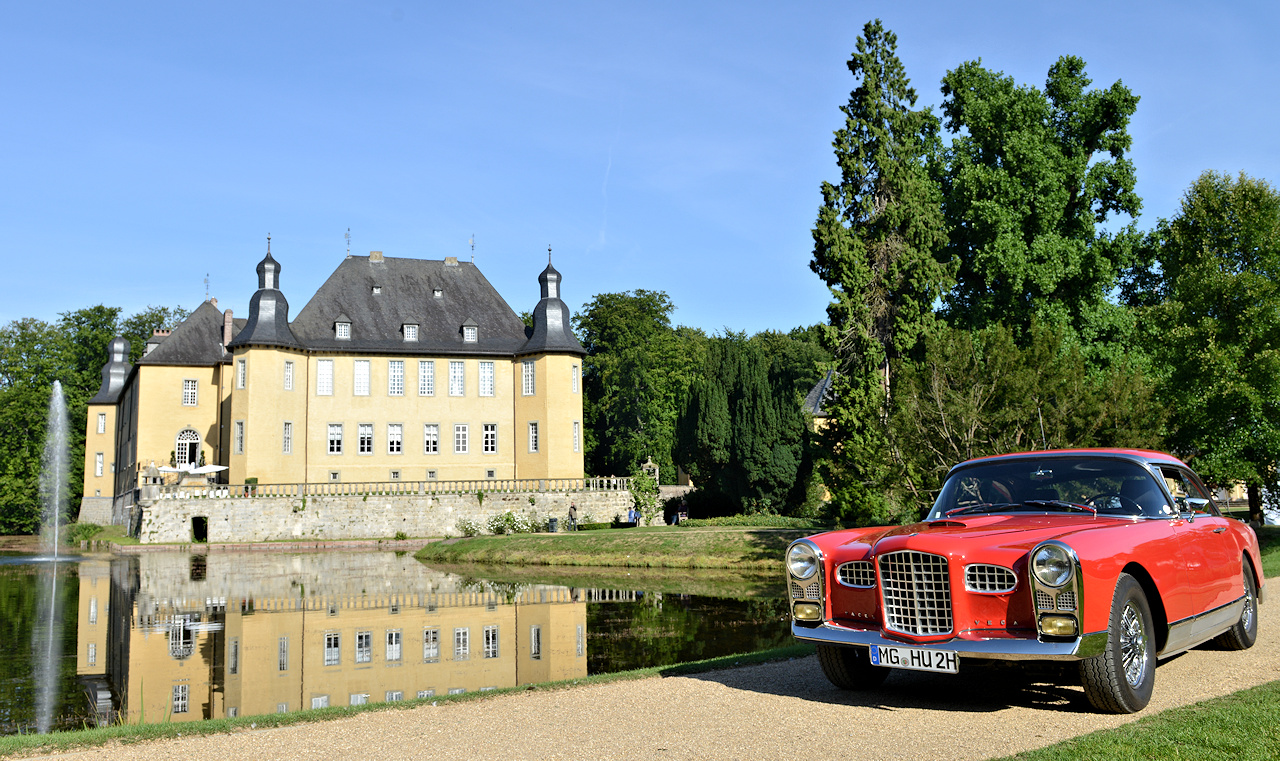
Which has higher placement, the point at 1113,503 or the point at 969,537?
the point at 1113,503

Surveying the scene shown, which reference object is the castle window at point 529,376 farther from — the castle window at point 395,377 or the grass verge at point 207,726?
the grass verge at point 207,726

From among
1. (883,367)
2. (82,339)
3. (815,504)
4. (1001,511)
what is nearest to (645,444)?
(815,504)

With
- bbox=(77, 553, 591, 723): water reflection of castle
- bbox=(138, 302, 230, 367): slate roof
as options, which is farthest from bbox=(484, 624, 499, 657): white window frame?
bbox=(138, 302, 230, 367): slate roof

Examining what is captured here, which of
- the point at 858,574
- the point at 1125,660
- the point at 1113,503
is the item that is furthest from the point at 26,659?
the point at 1113,503

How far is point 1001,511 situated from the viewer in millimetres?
7023

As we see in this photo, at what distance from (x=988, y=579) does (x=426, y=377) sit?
45.4m

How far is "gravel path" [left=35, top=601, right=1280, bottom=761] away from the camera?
214 inches

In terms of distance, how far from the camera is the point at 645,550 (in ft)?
85.6

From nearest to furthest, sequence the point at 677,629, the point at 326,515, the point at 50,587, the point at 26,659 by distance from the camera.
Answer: the point at 26,659 → the point at 677,629 → the point at 50,587 → the point at 326,515

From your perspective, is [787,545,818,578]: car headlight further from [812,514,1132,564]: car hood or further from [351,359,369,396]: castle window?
[351,359,369,396]: castle window

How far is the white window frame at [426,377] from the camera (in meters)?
49.0

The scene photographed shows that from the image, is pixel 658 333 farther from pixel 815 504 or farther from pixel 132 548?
pixel 132 548

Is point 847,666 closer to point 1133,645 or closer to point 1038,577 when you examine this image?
point 1038,577

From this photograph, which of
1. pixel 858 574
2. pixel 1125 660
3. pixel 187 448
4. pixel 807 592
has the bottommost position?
pixel 1125 660
